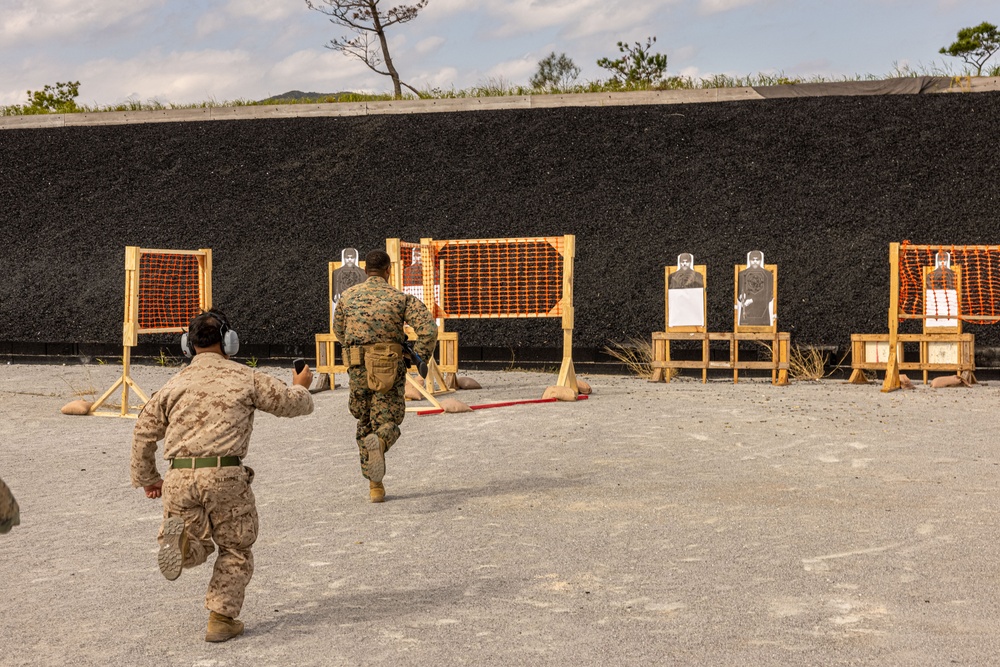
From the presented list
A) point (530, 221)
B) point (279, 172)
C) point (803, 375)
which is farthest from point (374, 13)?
point (803, 375)

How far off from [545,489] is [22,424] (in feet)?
A: 20.5

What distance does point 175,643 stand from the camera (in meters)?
4.05

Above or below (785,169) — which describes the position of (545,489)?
below

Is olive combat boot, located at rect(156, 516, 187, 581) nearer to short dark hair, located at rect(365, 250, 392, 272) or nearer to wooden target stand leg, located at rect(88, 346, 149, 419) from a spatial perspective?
short dark hair, located at rect(365, 250, 392, 272)

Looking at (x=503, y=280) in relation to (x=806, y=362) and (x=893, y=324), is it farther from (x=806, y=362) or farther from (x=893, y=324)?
(x=893, y=324)

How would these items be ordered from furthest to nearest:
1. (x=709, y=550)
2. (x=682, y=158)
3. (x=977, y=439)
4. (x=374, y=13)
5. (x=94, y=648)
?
1. (x=374, y=13)
2. (x=682, y=158)
3. (x=977, y=439)
4. (x=709, y=550)
5. (x=94, y=648)

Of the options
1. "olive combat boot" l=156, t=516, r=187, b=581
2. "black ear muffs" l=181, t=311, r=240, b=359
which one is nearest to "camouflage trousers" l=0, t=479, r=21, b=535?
"olive combat boot" l=156, t=516, r=187, b=581

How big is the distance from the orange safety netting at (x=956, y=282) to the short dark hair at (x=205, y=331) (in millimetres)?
11658

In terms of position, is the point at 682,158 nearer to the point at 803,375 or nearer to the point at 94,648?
the point at 803,375

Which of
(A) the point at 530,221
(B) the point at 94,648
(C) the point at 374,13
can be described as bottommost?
(B) the point at 94,648

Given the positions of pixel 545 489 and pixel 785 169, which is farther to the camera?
pixel 785 169

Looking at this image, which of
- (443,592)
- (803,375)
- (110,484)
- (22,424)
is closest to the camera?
(443,592)

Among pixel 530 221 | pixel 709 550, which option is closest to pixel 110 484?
pixel 709 550

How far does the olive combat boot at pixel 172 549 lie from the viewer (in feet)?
13.3
